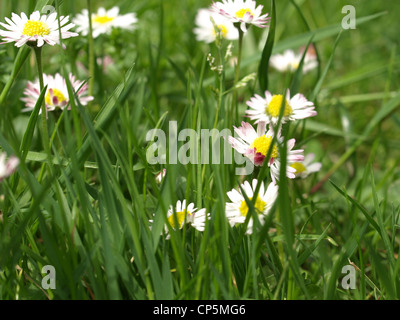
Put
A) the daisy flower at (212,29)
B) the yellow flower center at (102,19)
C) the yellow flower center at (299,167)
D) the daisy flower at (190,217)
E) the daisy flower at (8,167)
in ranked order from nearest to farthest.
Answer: the daisy flower at (8,167) → the daisy flower at (190,217) → the yellow flower center at (299,167) → the daisy flower at (212,29) → the yellow flower center at (102,19)

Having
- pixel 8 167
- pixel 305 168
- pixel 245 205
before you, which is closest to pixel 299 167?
pixel 305 168

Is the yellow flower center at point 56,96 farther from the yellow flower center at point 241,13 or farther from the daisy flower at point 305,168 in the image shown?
the daisy flower at point 305,168

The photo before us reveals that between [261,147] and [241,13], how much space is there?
0.31m

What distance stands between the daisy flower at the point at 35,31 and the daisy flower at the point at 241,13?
301 millimetres

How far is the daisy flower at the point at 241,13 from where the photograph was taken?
1.04 meters

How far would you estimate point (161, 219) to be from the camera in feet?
2.82

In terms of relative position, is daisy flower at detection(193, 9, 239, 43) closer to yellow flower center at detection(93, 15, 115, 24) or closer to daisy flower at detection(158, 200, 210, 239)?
yellow flower center at detection(93, 15, 115, 24)

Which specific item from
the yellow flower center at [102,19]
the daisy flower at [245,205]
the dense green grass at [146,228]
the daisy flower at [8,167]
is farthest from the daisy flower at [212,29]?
the daisy flower at [8,167]

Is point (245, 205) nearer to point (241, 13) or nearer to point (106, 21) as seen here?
point (241, 13)

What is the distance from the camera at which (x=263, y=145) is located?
3.09 feet
